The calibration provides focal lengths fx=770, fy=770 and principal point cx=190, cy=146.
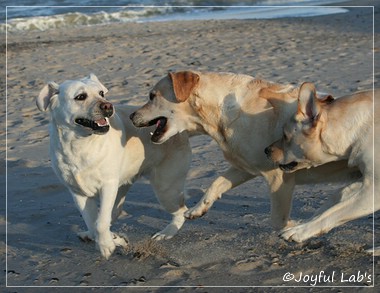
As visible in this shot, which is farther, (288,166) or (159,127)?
(159,127)

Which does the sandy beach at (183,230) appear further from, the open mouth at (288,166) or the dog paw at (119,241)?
the open mouth at (288,166)

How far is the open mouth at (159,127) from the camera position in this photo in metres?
5.65

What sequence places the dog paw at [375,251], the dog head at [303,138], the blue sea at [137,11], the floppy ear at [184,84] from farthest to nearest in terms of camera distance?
1. the blue sea at [137,11]
2. the floppy ear at [184,84]
3. the dog paw at [375,251]
4. the dog head at [303,138]

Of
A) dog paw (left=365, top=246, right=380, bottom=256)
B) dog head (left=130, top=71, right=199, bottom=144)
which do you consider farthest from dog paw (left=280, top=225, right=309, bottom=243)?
dog head (left=130, top=71, right=199, bottom=144)

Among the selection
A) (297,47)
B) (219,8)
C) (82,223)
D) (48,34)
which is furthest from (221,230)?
(219,8)

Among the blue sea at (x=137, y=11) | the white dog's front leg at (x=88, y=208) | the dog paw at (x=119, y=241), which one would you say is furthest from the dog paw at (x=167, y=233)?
the blue sea at (x=137, y=11)

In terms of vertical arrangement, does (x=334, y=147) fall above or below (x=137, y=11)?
above

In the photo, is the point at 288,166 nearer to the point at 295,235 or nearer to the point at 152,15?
the point at 295,235

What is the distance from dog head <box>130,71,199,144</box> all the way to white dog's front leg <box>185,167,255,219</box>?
48 cm

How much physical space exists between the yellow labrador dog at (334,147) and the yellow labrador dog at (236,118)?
8.0 inches

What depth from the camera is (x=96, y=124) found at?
18.1ft

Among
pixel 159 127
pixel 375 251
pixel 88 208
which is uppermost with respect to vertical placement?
pixel 159 127

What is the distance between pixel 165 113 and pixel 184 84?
0.30m

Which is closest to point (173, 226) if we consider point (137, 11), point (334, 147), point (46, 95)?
point (46, 95)
